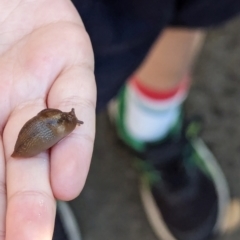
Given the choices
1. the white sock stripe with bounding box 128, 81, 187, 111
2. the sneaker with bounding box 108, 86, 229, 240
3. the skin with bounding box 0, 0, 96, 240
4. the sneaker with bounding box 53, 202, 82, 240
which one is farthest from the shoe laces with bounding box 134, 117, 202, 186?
the skin with bounding box 0, 0, 96, 240

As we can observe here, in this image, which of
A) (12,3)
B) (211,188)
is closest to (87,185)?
(211,188)

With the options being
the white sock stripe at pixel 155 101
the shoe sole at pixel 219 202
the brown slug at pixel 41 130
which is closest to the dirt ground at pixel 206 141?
the shoe sole at pixel 219 202

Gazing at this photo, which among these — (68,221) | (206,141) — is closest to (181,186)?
(206,141)

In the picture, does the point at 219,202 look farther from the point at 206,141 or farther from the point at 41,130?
the point at 41,130

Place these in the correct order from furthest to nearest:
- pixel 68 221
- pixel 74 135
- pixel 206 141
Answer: pixel 206 141
pixel 68 221
pixel 74 135

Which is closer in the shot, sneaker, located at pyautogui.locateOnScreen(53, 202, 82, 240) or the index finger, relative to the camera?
the index finger

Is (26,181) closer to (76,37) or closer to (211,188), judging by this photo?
(76,37)

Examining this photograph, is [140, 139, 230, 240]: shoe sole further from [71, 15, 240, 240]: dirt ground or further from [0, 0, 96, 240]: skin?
[0, 0, 96, 240]: skin
